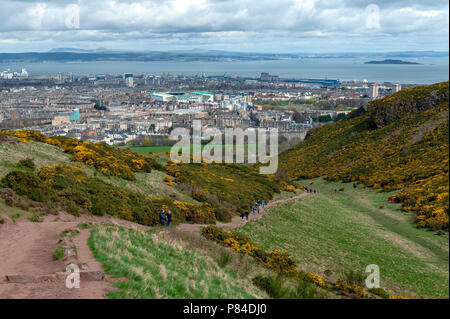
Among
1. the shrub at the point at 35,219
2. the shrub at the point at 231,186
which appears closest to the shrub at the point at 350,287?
the shrub at the point at 35,219

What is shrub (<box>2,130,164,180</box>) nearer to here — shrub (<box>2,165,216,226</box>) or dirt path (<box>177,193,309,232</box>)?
shrub (<box>2,165,216,226</box>)

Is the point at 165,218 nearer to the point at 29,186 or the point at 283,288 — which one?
the point at 29,186

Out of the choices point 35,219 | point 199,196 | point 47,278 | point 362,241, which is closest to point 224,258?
point 47,278

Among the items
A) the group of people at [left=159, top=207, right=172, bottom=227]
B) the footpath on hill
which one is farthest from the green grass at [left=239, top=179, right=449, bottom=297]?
the footpath on hill

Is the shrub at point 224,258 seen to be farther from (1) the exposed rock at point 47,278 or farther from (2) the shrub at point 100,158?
(2) the shrub at point 100,158
